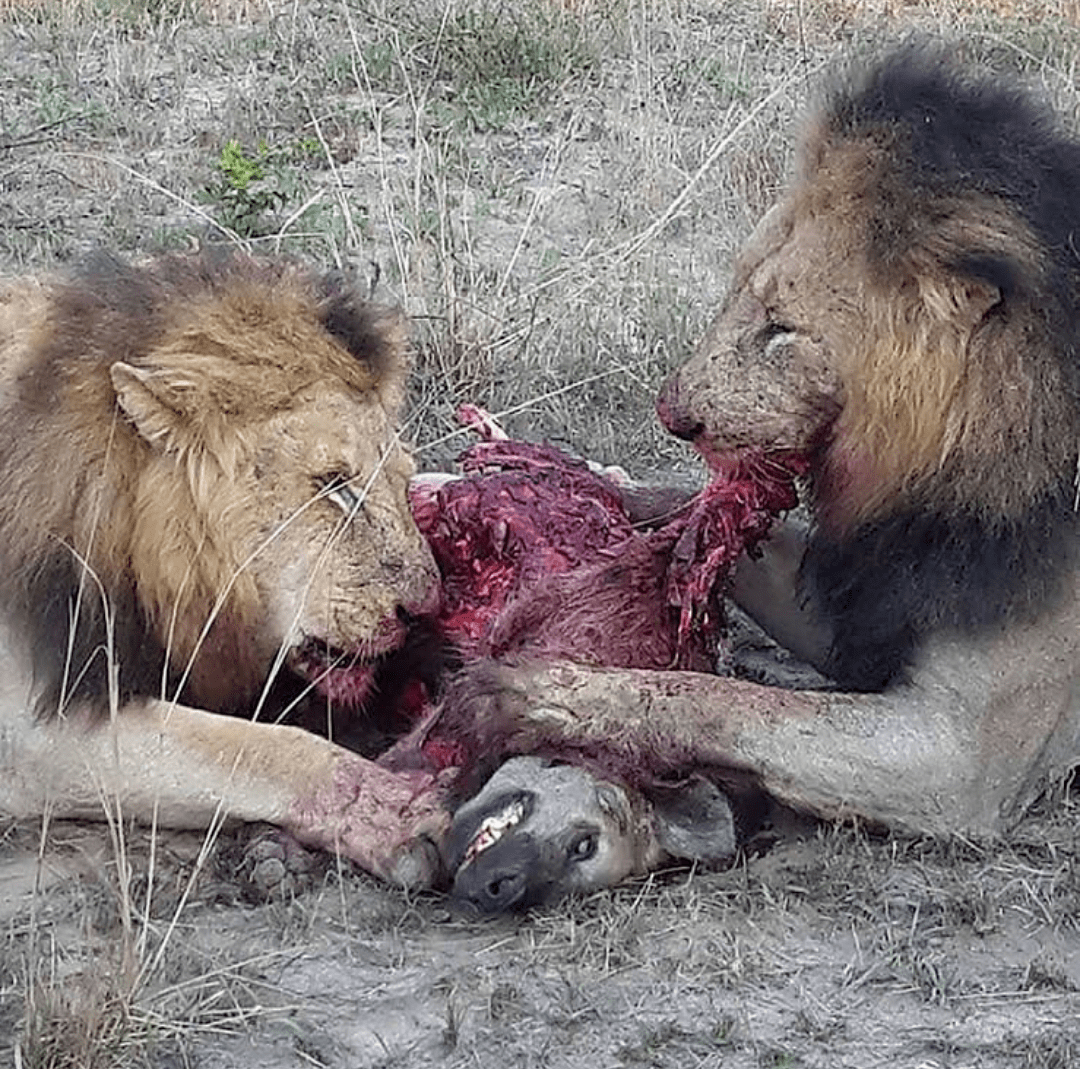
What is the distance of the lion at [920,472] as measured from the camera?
Answer: 11.3 ft

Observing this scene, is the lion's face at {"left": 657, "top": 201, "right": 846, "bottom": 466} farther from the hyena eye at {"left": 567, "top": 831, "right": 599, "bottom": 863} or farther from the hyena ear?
the hyena eye at {"left": 567, "top": 831, "right": 599, "bottom": 863}

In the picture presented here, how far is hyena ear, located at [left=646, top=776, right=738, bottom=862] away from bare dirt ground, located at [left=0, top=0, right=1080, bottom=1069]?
0.15 ft

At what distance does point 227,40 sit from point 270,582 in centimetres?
573

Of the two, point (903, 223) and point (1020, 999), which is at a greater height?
point (903, 223)

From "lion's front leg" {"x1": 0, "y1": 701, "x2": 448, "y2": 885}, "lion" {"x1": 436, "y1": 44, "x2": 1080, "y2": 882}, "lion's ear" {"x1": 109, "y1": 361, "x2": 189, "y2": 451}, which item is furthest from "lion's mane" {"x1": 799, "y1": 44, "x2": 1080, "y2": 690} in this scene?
"lion's ear" {"x1": 109, "y1": 361, "x2": 189, "y2": 451}

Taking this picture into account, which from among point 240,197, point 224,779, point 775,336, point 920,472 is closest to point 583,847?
point 224,779

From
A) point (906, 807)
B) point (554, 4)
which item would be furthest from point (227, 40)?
point (906, 807)

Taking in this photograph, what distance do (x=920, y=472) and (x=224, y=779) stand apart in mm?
1303

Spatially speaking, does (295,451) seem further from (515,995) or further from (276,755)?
(515,995)

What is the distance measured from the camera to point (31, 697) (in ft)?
11.6

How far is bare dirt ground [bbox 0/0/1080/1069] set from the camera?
9.66 ft

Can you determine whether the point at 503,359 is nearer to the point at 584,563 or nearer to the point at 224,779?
the point at 584,563

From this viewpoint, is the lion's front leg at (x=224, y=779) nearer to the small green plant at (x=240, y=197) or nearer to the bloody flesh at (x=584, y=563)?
the bloody flesh at (x=584, y=563)

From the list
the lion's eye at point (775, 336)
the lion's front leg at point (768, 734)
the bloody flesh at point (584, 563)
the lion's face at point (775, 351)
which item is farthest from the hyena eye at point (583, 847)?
the lion's eye at point (775, 336)
